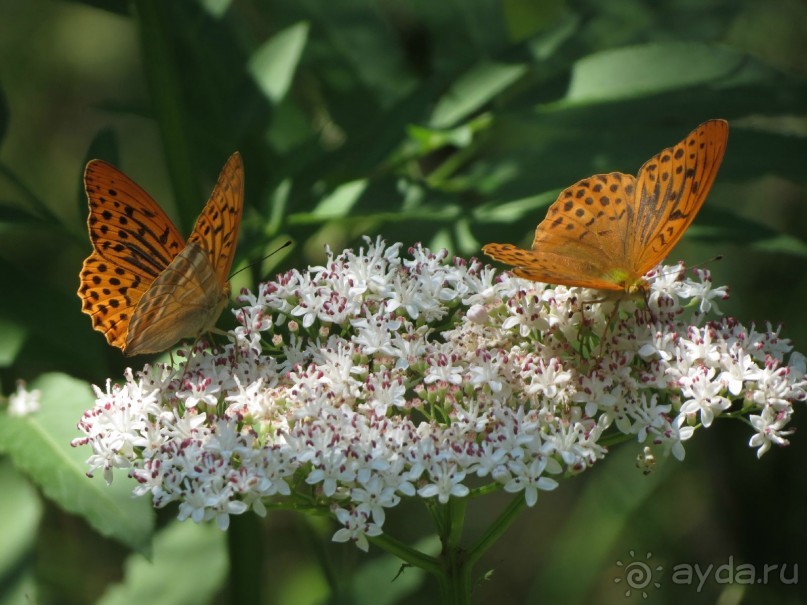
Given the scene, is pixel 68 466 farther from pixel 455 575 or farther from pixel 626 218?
pixel 626 218

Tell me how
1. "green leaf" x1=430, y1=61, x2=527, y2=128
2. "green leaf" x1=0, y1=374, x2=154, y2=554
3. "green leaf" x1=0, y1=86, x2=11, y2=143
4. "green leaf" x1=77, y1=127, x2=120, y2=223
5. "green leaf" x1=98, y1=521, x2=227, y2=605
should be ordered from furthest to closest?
"green leaf" x1=98, y1=521, x2=227, y2=605
"green leaf" x1=0, y1=86, x2=11, y2=143
"green leaf" x1=430, y1=61, x2=527, y2=128
"green leaf" x1=77, y1=127, x2=120, y2=223
"green leaf" x1=0, y1=374, x2=154, y2=554

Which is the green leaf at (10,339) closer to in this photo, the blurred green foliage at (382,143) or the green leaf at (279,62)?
the blurred green foliage at (382,143)

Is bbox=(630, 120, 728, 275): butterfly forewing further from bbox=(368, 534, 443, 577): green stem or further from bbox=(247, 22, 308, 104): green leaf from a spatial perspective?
bbox=(247, 22, 308, 104): green leaf

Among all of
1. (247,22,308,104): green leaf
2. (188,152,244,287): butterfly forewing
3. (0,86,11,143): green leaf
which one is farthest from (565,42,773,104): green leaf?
(0,86,11,143): green leaf

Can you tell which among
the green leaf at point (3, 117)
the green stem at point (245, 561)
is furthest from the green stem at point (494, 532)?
the green leaf at point (3, 117)

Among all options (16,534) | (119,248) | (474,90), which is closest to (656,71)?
(474,90)

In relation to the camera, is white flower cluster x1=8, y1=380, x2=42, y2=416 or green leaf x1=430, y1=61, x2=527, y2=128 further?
green leaf x1=430, y1=61, x2=527, y2=128

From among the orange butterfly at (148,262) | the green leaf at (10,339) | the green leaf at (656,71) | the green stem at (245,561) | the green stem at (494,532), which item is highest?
the orange butterfly at (148,262)
